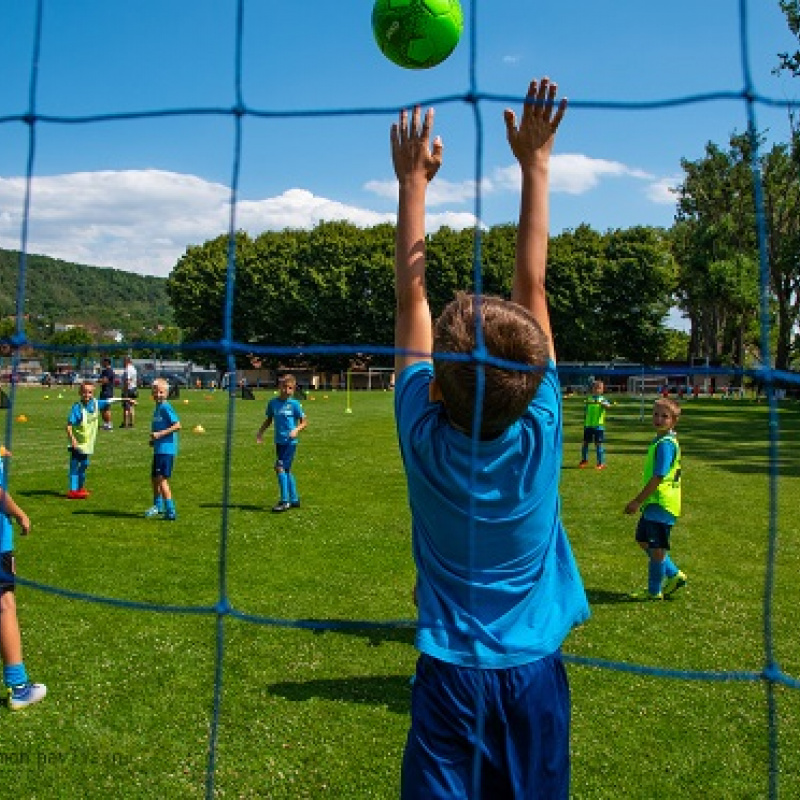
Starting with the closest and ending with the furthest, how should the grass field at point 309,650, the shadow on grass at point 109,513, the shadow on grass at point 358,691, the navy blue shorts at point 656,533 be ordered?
the grass field at point 309,650, the shadow on grass at point 358,691, the navy blue shorts at point 656,533, the shadow on grass at point 109,513

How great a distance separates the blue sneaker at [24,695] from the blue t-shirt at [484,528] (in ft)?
10.9

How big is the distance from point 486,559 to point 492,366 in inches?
19.2

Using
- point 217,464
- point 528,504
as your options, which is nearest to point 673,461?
point 528,504

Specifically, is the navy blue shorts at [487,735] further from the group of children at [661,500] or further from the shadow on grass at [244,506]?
the shadow on grass at [244,506]

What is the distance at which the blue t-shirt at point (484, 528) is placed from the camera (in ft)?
6.99

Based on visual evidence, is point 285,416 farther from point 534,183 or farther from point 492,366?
point 492,366

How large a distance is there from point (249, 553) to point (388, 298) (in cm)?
4356

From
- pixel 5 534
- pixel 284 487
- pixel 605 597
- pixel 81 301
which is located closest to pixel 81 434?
pixel 284 487

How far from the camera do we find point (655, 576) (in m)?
6.92

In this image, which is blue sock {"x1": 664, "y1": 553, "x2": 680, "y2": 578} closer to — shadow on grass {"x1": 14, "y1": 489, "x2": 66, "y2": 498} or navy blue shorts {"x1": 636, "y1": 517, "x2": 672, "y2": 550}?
navy blue shorts {"x1": 636, "y1": 517, "x2": 672, "y2": 550}

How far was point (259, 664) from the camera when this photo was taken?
535 centimetres

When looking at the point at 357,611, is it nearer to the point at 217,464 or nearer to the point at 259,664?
the point at 259,664

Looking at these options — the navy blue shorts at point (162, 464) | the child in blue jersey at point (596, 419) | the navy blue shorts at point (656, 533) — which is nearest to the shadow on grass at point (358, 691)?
the navy blue shorts at point (656, 533)

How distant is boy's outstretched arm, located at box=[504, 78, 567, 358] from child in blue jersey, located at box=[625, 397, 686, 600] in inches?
167
